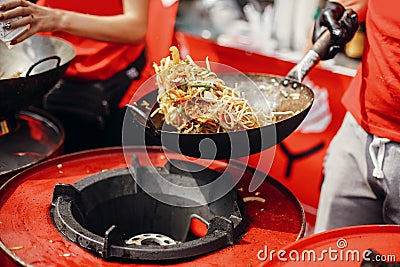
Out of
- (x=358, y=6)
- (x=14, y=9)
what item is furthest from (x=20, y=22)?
(x=358, y=6)

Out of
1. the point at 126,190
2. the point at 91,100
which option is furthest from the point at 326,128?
the point at 126,190

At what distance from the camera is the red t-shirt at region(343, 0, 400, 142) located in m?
2.17

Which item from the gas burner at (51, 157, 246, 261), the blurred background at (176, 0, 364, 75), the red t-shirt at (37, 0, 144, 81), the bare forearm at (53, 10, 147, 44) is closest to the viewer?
the gas burner at (51, 157, 246, 261)

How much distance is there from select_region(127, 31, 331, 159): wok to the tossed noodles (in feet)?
0.26

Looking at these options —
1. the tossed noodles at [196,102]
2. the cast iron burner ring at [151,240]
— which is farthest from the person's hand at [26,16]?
the cast iron burner ring at [151,240]

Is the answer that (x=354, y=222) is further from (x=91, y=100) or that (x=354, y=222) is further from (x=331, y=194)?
(x=91, y=100)

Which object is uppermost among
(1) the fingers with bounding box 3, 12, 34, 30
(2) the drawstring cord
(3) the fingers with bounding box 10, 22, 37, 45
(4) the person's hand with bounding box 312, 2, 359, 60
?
(4) the person's hand with bounding box 312, 2, 359, 60

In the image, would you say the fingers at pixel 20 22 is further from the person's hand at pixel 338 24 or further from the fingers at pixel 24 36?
the person's hand at pixel 338 24

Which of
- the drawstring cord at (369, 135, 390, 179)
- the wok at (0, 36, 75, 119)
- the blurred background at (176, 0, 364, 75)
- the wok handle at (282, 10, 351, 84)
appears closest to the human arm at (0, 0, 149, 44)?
the wok at (0, 36, 75, 119)

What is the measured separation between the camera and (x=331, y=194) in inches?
103

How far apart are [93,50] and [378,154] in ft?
5.62

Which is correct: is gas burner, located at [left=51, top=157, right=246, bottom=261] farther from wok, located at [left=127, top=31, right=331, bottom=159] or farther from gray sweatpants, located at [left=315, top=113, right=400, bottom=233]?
gray sweatpants, located at [left=315, top=113, right=400, bottom=233]

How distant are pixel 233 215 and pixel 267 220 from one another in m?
0.16

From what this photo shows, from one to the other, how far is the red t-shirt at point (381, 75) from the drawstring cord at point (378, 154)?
1.1 inches
